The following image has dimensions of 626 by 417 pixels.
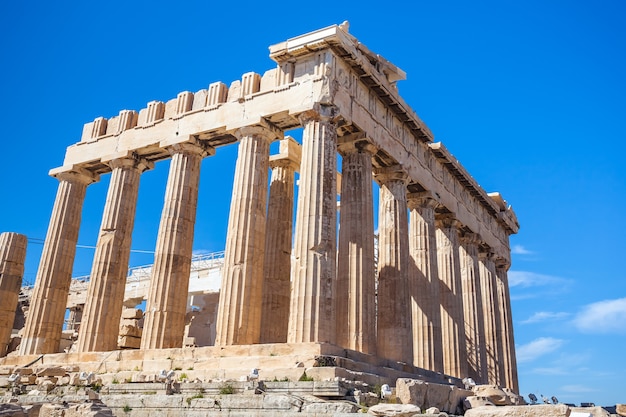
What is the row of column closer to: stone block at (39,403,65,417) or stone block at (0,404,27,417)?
stone block at (39,403,65,417)

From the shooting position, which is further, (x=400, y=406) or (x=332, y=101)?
(x=332, y=101)

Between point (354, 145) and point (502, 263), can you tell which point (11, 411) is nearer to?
point (354, 145)

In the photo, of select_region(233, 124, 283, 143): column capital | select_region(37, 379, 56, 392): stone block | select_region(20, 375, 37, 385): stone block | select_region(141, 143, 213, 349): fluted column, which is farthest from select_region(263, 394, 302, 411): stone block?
select_region(233, 124, 283, 143): column capital

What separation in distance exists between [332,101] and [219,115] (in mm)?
5105

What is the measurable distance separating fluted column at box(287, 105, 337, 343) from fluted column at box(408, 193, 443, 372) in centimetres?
779

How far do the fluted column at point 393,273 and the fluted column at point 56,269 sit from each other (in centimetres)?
1345

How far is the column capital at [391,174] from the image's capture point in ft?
86.7

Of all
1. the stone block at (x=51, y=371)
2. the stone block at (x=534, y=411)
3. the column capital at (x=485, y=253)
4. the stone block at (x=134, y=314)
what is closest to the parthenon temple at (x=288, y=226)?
the stone block at (x=51, y=371)

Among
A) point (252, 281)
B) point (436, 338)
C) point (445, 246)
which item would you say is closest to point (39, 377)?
point (252, 281)

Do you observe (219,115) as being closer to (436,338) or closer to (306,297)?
(306,297)

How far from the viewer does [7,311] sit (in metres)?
27.8

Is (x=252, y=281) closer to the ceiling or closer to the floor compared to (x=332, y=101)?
closer to the floor

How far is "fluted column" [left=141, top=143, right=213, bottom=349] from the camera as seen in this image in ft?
74.5

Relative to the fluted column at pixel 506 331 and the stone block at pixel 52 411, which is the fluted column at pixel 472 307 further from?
the stone block at pixel 52 411
